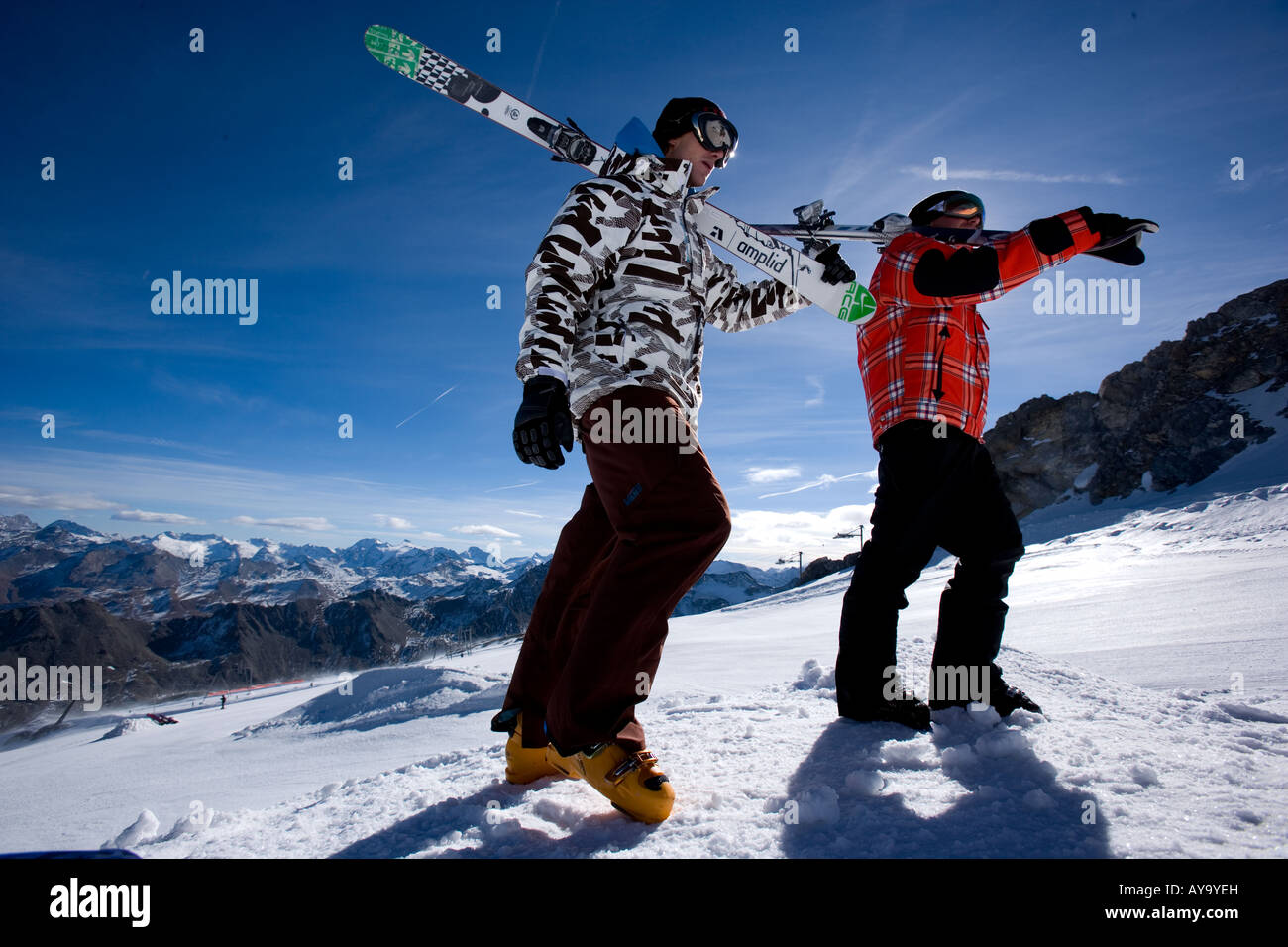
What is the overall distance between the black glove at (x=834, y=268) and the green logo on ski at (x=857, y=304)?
51 mm

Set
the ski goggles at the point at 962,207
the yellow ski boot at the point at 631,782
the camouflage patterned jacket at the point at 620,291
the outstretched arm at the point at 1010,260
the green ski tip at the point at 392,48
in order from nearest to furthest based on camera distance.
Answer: the yellow ski boot at the point at 631,782 < the camouflage patterned jacket at the point at 620,291 < the outstretched arm at the point at 1010,260 < the ski goggles at the point at 962,207 < the green ski tip at the point at 392,48

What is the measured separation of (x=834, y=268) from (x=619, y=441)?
164cm

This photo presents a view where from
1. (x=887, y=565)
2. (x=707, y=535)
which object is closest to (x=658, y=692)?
(x=887, y=565)

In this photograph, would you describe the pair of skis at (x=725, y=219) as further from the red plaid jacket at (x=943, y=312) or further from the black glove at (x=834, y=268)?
the red plaid jacket at (x=943, y=312)

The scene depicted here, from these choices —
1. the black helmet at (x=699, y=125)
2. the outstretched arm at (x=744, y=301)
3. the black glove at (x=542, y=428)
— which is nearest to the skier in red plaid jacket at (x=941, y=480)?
the outstretched arm at (x=744, y=301)

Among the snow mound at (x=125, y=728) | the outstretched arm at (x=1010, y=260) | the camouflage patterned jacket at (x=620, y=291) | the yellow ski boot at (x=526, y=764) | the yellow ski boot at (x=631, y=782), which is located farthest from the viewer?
the snow mound at (x=125, y=728)

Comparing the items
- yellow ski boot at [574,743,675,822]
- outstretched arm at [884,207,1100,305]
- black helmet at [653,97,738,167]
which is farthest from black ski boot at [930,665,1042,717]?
black helmet at [653,97,738,167]

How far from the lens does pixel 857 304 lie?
2811 mm

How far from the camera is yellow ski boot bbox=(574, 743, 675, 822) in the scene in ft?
5.46

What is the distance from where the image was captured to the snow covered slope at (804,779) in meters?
1.44

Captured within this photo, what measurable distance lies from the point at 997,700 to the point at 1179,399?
55.4 metres
